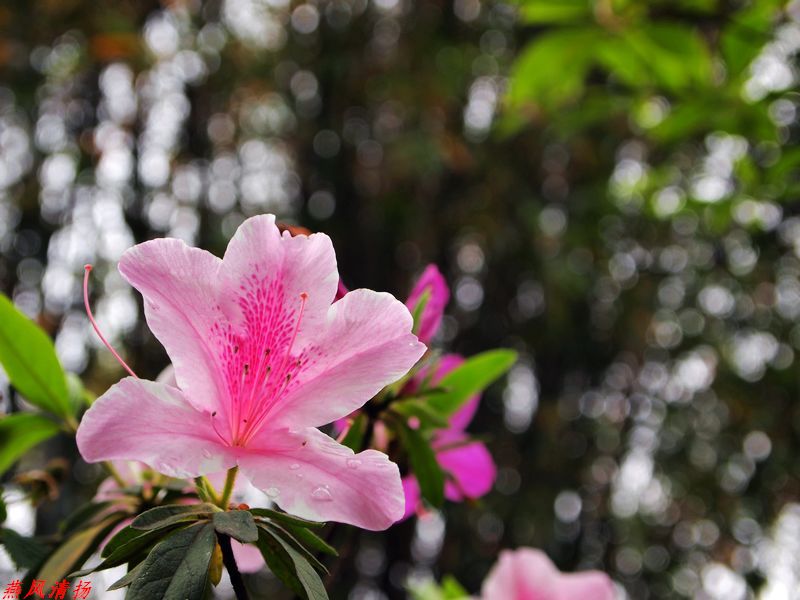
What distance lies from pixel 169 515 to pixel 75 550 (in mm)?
153

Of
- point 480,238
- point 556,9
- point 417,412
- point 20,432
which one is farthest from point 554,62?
point 480,238

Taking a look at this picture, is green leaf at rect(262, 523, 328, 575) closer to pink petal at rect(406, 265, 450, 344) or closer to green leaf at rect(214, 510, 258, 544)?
green leaf at rect(214, 510, 258, 544)

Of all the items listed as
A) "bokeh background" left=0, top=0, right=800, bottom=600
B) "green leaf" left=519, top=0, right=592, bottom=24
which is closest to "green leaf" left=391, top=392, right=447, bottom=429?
"green leaf" left=519, top=0, right=592, bottom=24

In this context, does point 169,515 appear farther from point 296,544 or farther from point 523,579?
point 523,579

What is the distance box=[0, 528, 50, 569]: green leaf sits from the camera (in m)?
0.48

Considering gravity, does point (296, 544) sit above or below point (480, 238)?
above

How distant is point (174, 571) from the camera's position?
0.36 m

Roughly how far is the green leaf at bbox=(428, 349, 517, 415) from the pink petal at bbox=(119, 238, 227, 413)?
0.23m

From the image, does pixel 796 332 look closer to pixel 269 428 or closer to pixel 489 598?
pixel 489 598

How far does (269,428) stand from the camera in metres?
0.43

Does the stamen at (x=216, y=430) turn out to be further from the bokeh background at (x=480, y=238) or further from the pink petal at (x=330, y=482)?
the bokeh background at (x=480, y=238)

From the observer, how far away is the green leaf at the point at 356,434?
1.65 feet

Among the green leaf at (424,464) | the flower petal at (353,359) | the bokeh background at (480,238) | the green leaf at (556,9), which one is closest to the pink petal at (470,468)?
the green leaf at (424,464)

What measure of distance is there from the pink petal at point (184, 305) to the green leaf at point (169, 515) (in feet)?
0.18
